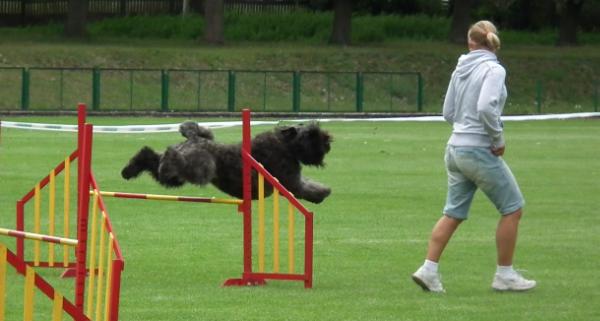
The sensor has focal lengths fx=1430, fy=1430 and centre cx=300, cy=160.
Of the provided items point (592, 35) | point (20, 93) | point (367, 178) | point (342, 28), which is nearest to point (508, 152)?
point (367, 178)

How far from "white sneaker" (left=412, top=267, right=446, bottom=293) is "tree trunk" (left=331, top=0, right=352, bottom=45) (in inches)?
1962

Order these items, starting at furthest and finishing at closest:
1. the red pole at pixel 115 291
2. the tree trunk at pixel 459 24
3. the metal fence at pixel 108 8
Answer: the metal fence at pixel 108 8 → the tree trunk at pixel 459 24 → the red pole at pixel 115 291

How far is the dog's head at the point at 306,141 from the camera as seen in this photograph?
11.9 metres

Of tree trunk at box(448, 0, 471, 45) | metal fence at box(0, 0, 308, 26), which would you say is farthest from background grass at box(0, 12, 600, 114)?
metal fence at box(0, 0, 308, 26)

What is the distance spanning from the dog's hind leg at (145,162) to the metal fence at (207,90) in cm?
3540

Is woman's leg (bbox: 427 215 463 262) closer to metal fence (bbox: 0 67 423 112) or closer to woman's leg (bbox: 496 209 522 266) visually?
woman's leg (bbox: 496 209 522 266)

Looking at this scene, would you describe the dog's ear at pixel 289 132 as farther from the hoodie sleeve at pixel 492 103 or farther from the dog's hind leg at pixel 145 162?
the hoodie sleeve at pixel 492 103

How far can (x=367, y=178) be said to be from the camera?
866 inches

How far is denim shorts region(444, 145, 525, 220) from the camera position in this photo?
10078 mm

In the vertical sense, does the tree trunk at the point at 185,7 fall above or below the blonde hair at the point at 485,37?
below

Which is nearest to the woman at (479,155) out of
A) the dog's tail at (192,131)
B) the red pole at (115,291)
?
the dog's tail at (192,131)

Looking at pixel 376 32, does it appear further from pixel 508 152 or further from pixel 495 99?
pixel 495 99

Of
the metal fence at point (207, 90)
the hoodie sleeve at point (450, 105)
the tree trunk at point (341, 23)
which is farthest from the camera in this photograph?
the tree trunk at point (341, 23)

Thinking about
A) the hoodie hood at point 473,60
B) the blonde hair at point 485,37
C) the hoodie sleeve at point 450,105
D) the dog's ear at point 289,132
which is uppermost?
the blonde hair at point 485,37
